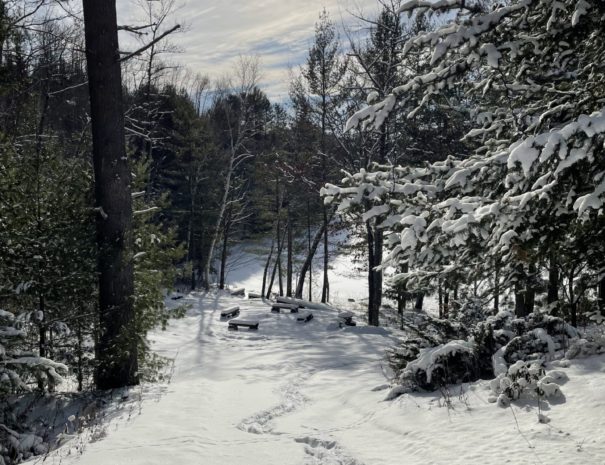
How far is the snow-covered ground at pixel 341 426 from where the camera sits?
4.42 m

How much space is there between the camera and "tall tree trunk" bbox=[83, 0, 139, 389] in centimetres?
730

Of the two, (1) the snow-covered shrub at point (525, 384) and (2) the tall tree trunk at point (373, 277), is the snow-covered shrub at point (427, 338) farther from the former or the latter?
(2) the tall tree trunk at point (373, 277)

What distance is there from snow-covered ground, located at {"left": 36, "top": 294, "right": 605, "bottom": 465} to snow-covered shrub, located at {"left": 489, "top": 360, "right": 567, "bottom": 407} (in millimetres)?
140

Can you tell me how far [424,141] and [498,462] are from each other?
1692cm

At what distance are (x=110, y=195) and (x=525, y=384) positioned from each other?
632 cm

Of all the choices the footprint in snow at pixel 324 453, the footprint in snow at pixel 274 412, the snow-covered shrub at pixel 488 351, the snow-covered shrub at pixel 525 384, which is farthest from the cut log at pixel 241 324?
the snow-covered shrub at pixel 525 384

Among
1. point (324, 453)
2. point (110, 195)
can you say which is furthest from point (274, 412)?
point (110, 195)

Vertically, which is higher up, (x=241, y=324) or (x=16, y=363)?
(x=16, y=363)

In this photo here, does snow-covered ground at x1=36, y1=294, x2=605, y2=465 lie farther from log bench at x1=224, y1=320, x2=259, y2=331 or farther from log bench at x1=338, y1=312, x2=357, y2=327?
log bench at x1=338, y1=312, x2=357, y2=327

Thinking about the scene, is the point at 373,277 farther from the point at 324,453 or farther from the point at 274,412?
the point at 324,453

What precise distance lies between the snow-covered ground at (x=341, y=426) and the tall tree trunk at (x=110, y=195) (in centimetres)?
77

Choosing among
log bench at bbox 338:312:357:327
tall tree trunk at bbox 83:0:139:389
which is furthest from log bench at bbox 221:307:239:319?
tall tree trunk at bbox 83:0:139:389

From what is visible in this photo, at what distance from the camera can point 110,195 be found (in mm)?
7402

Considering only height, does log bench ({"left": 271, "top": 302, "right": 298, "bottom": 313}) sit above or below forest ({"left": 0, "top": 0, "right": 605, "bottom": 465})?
below
